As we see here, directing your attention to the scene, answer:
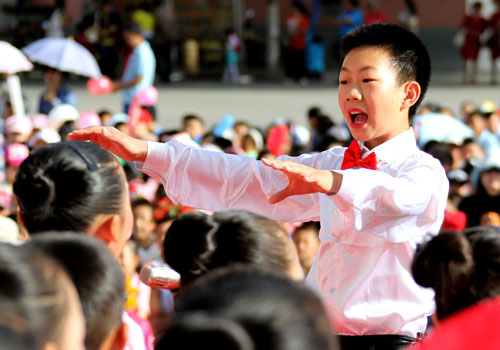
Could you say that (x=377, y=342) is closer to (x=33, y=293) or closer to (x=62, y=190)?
(x=62, y=190)

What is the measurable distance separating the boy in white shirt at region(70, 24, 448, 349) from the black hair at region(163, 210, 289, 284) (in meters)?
0.21

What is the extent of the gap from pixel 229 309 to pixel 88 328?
0.47m

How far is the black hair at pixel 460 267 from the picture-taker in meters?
1.65

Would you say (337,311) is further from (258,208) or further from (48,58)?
(48,58)

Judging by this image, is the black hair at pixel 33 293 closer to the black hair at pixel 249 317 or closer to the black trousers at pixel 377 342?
the black hair at pixel 249 317

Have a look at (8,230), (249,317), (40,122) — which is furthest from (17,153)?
(249,317)

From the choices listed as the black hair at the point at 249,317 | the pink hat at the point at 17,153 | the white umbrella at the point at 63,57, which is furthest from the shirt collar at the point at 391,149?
the white umbrella at the point at 63,57

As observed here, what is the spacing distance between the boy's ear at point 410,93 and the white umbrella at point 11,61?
5.20 meters

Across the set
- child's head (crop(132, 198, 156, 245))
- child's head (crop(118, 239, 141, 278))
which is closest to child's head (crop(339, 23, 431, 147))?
child's head (crop(118, 239, 141, 278))

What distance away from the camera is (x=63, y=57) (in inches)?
304

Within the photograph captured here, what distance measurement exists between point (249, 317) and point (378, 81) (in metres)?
1.39

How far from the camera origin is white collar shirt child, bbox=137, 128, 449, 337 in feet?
7.38

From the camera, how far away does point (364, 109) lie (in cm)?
247

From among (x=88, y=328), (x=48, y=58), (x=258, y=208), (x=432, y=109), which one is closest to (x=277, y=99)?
(x=432, y=109)
